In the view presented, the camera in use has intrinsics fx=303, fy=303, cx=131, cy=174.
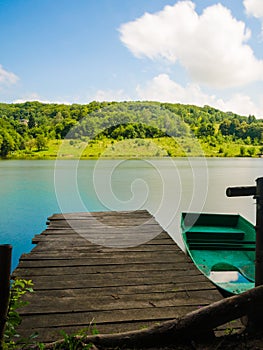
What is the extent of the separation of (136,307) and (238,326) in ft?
2.02

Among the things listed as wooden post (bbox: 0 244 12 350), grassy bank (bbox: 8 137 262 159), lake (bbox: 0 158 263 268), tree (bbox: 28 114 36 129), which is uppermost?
tree (bbox: 28 114 36 129)

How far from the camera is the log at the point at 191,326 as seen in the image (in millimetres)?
1233

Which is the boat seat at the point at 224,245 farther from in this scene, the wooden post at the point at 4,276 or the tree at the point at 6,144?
the tree at the point at 6,144

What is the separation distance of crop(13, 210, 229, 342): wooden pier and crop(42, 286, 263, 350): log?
41cm

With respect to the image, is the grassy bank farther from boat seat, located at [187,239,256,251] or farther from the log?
the log

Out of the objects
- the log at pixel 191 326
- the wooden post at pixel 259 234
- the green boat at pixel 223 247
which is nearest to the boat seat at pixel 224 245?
the green boat at pixel 223 247

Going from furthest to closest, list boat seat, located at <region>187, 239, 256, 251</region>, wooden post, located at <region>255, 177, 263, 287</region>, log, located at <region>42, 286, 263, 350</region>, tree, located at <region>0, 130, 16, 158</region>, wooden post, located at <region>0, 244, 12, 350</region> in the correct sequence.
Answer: tree, located at <region>0, 130, 16, 158</region> < boat seat, located at <region>187, 239, 256, 251</region> < wooden post, located at <region>255, 177, 263, 287</region> < log, located at <region>42, 286, 263, 350</region> < wooden post, located at <region>0, 244, 12, 350</region>

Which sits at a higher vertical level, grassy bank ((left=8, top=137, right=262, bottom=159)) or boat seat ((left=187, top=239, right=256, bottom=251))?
grassy bank ((left=8, top=137, right=262, bottom=159))

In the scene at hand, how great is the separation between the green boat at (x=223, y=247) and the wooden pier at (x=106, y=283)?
395 mm

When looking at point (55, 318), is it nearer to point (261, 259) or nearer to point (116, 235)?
point (261, 259)

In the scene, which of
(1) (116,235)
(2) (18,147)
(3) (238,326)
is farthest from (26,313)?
(2) (18,147)

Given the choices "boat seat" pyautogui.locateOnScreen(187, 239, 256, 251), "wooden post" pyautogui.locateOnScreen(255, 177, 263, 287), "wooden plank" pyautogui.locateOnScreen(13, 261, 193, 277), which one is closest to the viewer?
"wooden post" pyautogui.locateOnScreen(255, 177, 263, 287)

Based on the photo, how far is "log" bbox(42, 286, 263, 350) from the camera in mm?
1233

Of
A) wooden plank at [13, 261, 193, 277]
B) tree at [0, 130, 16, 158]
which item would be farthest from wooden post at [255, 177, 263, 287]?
tree at [0, 130, 16, 158]
